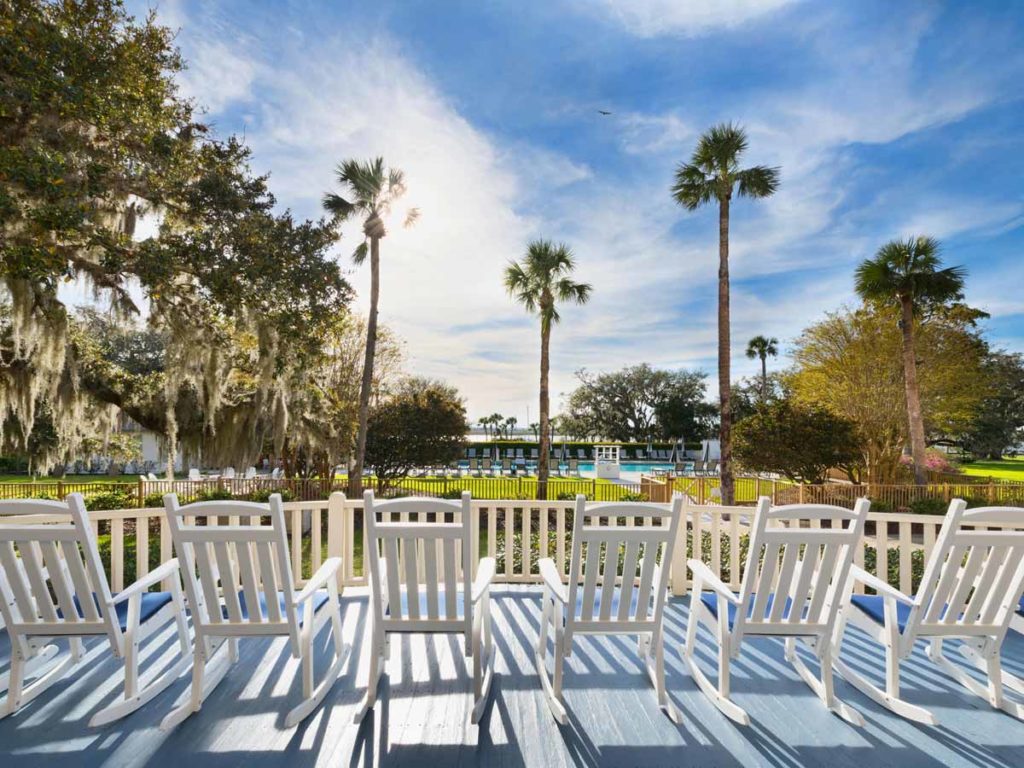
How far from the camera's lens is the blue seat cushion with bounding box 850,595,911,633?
2.43m

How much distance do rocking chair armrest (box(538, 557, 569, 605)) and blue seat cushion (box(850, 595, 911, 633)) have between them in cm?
154

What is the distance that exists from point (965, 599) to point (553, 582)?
180 cm

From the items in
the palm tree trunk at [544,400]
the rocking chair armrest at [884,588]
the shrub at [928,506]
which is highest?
the palm tree trunk at [544,400]

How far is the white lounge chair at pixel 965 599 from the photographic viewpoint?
6.92 ft

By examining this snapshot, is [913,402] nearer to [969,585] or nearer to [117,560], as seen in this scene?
[969,585]

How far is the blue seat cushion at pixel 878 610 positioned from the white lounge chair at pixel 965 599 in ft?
0.21

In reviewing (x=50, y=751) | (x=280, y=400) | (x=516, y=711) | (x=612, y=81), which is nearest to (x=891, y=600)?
(x=516, y=711)

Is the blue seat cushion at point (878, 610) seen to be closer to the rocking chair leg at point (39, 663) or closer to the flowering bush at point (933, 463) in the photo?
the rocking chair leg at point (39, 663)

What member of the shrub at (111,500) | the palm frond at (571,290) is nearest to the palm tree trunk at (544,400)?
the palm frond at (571,290)

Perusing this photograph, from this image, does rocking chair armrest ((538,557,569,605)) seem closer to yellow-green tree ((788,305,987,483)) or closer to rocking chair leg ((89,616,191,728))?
rocking chair leg ((89,616,191,728))

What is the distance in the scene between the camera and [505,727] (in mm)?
2076

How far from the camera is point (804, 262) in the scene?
11.7m

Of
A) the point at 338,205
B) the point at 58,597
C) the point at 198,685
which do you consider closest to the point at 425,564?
the point at 198,685

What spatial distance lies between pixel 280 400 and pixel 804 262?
11752mm
